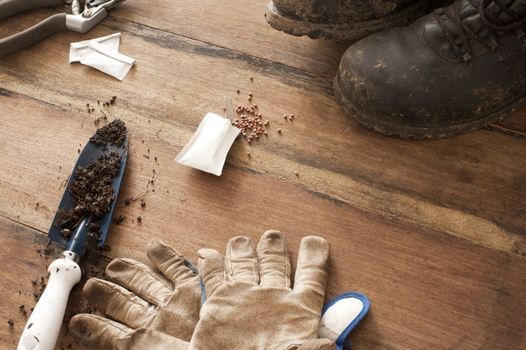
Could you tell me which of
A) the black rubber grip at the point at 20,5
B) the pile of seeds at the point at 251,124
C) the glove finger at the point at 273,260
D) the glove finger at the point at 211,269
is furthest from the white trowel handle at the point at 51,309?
the black rubber grip at the point at 20,5

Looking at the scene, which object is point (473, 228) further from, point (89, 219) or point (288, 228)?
point (89, 219)

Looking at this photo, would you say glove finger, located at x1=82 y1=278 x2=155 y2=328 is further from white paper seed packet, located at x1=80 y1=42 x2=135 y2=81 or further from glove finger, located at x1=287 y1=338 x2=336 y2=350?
white paper seed packet, located at x1=80 y1=42 x2=135 y2=81

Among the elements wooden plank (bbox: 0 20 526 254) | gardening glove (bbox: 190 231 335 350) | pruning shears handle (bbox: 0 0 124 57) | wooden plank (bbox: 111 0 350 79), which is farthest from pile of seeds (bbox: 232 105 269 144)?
pruning shears handle (bbox: 0 0 124 57)

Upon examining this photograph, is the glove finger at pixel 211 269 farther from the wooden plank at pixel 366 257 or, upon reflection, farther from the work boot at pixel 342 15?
the work boot at pixel 342 15

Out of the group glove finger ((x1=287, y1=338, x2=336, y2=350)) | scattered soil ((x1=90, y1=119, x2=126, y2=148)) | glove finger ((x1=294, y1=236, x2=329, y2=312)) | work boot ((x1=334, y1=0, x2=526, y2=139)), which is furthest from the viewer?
scattered soil ((x1=90, y1=119, x2=126, y2=148))

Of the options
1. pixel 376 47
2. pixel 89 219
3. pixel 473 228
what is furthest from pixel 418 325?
pixel 89 219

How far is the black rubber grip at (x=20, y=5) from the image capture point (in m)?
1.56

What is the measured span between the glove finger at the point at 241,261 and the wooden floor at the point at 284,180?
0.06 meters

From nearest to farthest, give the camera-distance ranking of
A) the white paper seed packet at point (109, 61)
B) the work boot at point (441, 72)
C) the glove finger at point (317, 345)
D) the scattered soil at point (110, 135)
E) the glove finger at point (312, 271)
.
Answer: the glove finger at point (317, 345) → the glove finger at point (312, 271) → the work boot at point (441, 72) → the scattered soil at point (110, 135) → the white paper seed packet at point (109, 61)

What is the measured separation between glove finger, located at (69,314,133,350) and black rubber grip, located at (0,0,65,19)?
0.97m

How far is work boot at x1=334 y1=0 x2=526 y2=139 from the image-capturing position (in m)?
1.19

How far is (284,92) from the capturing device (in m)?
1.41

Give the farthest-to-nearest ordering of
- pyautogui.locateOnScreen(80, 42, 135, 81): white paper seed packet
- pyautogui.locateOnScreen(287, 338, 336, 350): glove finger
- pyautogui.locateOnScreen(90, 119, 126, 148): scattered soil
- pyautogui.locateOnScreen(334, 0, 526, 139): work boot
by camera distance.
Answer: pyautogui.locateOnScreen(80, 42, 135, 81): white paper seed packet, pyautogui.locateOnScreen(90, 119, 126, 148): scattered soil, pyautogui.locateOnScreen(334, 0, 526, 139): work boot, pyautogui.locateOnScreen(287, 338, 336, 350): glove finger

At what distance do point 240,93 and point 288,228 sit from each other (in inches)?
16.0
